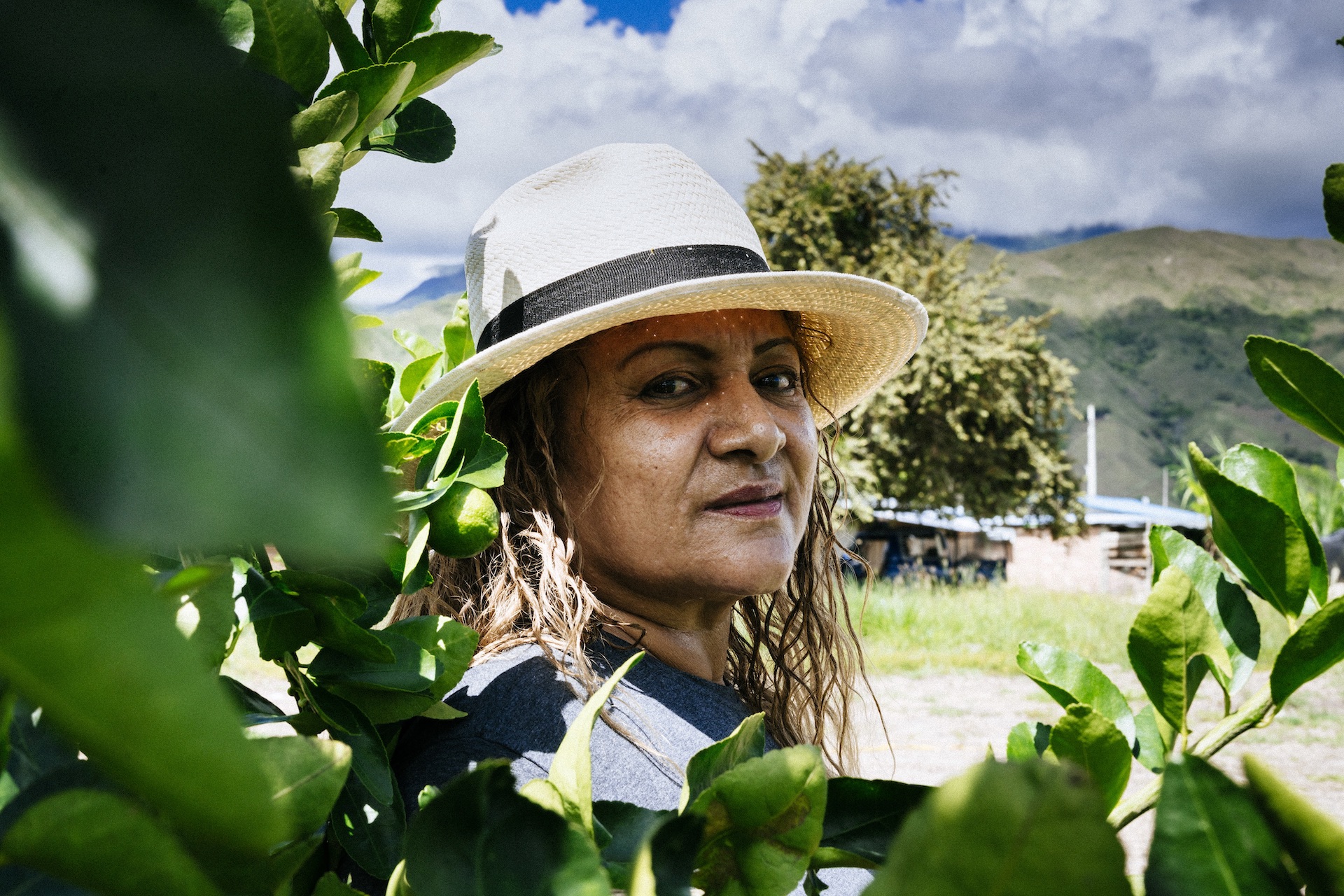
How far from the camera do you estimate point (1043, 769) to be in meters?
0.16

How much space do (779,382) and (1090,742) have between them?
112cm

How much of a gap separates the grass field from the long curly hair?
517 centimetres

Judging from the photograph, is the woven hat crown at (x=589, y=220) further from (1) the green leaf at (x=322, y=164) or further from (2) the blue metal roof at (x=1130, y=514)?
(2) the blue metal roof at (x=1130, y=514)

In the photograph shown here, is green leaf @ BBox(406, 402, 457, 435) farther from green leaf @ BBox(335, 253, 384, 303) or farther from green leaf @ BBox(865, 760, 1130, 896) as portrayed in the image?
green leaf @ BBox(865, 760, 1130, 896)

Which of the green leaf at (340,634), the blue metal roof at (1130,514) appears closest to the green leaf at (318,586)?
the green leaf at (340,634)

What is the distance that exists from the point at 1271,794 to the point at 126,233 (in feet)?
0.74

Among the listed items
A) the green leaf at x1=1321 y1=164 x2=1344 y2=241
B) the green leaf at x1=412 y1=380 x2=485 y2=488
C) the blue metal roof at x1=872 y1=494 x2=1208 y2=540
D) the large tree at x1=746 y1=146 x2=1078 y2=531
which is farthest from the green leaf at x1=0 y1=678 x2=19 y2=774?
the blue metal roof at x1=872 y1=494 x2=1208 y2=540

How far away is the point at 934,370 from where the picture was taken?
12.4m

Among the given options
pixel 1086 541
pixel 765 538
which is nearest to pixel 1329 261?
pixel 1086 541

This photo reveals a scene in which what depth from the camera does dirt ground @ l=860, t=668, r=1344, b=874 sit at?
473 centimetres

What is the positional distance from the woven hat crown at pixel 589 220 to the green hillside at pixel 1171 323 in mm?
67083

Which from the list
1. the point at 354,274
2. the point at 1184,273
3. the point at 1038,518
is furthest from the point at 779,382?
the point at 1184,273

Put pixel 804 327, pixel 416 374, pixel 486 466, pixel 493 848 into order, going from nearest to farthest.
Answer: pixel 493 848
pixel 486 466
pixel 416 374
pixel 804 327

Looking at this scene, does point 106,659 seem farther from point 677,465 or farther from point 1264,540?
point 677,465
